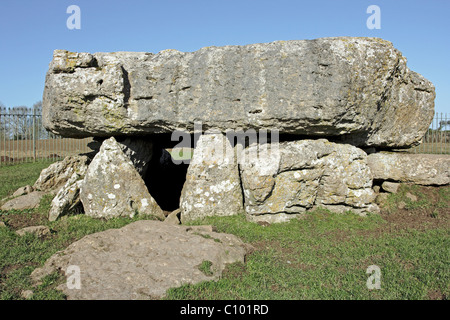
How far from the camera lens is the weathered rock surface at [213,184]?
26.8ft

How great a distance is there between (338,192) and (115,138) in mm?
5223

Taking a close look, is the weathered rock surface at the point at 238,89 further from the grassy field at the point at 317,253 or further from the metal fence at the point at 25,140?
the metal fence at the point at 25,140

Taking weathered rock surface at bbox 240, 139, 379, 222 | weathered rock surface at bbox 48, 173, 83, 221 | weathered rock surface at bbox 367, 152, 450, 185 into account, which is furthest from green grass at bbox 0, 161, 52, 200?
weathered rock surface at bbox 367, 152, 450, 185

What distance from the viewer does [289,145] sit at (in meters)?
8.09

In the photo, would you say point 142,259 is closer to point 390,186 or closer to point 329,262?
point 329,262

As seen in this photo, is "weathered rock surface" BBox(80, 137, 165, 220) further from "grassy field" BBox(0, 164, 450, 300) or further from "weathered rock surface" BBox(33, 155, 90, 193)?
"weathered rock surface" BBox(33, 155, 90, 193)

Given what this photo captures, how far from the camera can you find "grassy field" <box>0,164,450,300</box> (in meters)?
4.96

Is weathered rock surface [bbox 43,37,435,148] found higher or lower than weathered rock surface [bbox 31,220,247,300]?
higher

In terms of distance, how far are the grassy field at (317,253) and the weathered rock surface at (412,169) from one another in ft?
0.78

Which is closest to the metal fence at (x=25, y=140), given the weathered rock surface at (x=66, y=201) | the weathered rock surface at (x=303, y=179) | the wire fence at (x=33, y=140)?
the wire fence at (x=33, y=140)

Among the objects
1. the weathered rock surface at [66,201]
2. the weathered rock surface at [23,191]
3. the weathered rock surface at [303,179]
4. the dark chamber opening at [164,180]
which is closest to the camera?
the weathered rock surface at [303,179]

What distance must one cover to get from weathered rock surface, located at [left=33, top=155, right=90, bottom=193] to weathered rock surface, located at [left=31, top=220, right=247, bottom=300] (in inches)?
151

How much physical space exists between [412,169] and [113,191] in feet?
22.5
